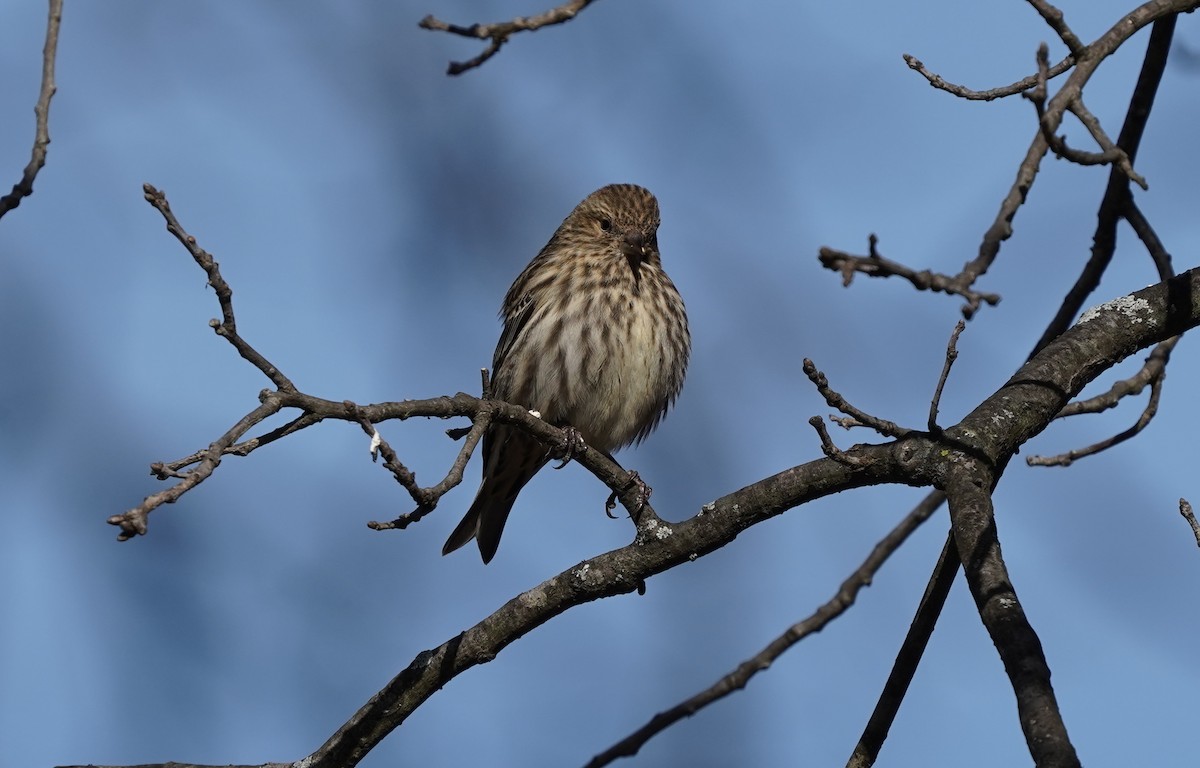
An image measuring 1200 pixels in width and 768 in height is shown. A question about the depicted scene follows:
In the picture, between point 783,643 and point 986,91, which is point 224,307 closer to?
point 986,91

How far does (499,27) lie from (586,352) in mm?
3967

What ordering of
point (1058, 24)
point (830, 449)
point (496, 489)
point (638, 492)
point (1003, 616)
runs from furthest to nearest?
point (496, 489), point (638, 492), point (830, 449), point (1058, 24), point (1003, 616)

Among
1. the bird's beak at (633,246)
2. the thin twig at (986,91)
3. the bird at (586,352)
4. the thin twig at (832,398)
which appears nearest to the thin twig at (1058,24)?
the thin twig at (986,91)

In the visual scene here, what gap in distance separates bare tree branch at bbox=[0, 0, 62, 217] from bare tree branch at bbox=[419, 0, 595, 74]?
1.01 meters

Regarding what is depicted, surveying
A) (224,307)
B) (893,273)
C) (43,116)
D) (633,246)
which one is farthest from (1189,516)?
(633,246)

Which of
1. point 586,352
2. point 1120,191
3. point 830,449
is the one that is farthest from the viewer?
point 586,352

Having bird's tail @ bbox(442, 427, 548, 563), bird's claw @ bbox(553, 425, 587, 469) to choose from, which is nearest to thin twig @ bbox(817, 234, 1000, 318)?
bird's claw @ bbox(553, 425, 587, 469)

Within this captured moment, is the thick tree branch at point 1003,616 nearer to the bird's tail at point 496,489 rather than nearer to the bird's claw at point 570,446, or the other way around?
the bird's claw at point 570,446

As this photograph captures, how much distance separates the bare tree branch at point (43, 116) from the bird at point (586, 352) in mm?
3431

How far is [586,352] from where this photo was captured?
7.00m

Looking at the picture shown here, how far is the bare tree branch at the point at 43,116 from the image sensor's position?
3.48 meters

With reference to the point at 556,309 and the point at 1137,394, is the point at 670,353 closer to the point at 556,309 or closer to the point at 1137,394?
the point at 556,309

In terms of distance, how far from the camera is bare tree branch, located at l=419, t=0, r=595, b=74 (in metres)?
3.06

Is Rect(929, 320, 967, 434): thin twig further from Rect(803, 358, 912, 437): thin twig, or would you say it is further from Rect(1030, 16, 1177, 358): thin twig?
Rect(1030, 16, 1177, 358): thin twig
